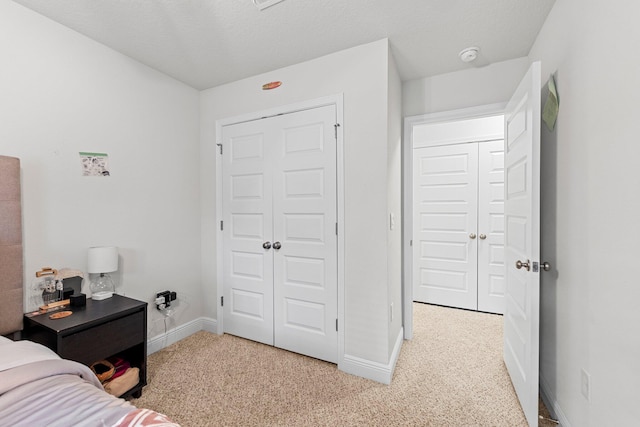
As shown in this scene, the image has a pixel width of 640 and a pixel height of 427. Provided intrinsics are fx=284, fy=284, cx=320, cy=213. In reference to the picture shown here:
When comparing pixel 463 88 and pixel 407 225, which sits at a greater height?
pixel 463 88

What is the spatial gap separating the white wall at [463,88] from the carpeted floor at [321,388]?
7.14ft

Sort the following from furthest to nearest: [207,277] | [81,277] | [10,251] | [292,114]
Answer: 1. [207,277]
2. [292,114]
3. [81,277]
4. [10,251]

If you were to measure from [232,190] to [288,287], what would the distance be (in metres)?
1.09

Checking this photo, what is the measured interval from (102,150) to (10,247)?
2.87 feet

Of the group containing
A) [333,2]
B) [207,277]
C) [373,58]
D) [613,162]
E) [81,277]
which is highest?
[333,2]

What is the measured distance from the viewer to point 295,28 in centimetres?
197

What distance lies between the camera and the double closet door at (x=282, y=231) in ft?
7.67

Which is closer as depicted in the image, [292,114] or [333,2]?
[333,2]

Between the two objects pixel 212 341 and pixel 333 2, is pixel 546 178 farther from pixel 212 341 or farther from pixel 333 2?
pixel 212 341

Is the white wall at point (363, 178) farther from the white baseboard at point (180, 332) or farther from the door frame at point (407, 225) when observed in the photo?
the white baseboard at point (180, 332)

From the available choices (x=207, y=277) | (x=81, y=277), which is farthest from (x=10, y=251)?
(x=207, y=277)

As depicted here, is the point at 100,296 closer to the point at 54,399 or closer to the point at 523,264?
the point at 54,399

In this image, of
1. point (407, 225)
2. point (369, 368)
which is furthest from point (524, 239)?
point (369, 368)

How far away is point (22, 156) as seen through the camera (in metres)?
1.77
